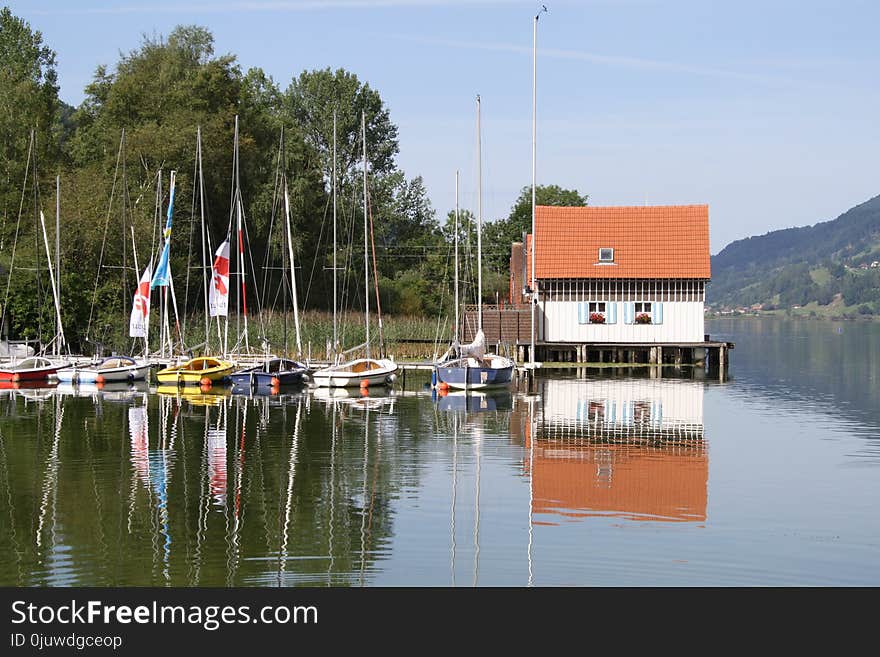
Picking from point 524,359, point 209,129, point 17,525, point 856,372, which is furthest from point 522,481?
point 209,129

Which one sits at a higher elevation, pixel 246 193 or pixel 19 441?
pixel 246 193

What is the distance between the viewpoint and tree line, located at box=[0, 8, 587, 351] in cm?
6181

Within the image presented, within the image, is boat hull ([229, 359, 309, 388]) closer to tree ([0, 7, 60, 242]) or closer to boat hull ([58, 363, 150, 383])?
boat hull ([58, 363, 150, 383])

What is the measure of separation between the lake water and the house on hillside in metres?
16.6

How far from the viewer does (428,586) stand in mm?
16219

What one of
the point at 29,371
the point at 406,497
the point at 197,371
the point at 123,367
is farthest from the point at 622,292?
the point at 406,497

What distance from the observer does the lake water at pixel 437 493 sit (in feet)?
56.1

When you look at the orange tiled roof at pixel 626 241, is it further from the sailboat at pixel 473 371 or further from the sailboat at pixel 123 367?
the sailboat at pixel 123 367

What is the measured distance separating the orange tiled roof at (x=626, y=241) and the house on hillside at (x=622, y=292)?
5 cm

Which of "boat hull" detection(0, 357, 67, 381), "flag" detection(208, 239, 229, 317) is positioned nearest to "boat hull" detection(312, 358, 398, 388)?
"flag" detection(208, 239, 229, 317)

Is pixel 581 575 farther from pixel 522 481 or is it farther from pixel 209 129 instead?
pixel 209 129

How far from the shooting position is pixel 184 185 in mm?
68125

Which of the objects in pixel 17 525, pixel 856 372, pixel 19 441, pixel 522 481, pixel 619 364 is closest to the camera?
pixel 17 525

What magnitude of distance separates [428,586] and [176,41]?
69.6 meters
